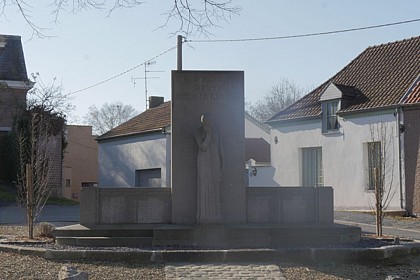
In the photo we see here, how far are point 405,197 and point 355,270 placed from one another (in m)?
15.2

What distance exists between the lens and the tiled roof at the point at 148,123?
37.1 metres

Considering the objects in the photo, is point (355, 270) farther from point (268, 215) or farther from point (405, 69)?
point (405, 69)

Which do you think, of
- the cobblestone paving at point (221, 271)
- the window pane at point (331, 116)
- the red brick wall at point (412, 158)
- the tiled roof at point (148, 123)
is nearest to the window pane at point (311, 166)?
the window pane at point (331, 116)

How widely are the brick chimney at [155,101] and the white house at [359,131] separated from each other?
1416 cm

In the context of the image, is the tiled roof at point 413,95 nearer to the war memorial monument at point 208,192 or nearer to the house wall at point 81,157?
the war memorial monument at point 208,192

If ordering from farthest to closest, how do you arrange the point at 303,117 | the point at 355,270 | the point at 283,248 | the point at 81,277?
1. the point at 303,117
2. the point at 283,248
3. the point at 355,270
4. the point at 81,277

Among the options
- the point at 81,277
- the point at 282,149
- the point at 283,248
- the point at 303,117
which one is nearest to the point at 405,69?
the point at 303,117

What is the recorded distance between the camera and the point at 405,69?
27578 millimetres

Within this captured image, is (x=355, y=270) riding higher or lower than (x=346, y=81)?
lower

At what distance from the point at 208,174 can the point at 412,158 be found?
14161 mm

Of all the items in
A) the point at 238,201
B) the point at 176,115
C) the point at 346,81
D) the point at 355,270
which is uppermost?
the point at 346,81

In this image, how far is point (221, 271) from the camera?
10.1 metres

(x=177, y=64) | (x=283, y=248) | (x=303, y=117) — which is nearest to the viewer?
(x=283, y=248)

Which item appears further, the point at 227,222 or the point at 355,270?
the point at 227,222
